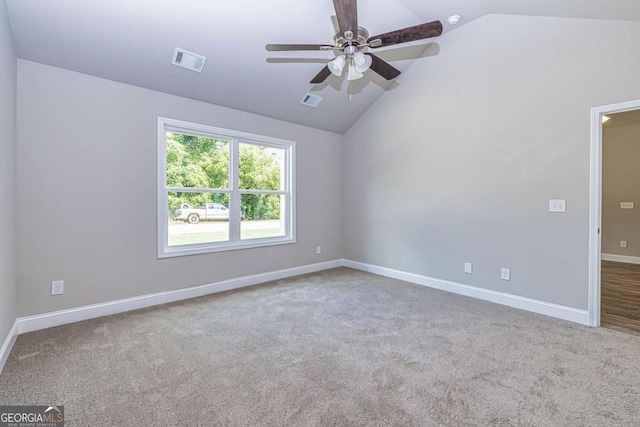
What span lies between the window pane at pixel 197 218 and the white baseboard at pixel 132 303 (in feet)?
2.00

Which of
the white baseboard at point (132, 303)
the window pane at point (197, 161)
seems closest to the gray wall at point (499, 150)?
the white baseboard at point (132, 303)

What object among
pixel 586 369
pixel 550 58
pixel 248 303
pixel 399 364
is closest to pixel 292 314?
pixel 248 303

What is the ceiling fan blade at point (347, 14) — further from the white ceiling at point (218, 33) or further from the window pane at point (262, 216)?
the window pane at point (262, 216)

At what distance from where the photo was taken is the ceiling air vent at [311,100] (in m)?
4.26

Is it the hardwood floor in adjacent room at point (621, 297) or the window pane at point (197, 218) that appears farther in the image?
the window pane at point (197, 218)

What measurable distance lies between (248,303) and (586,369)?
310cm

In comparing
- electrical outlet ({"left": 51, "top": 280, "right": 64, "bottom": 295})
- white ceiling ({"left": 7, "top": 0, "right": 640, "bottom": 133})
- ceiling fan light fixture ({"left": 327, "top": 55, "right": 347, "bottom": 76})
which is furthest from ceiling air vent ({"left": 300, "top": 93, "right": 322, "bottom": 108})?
electrical outlet ({"left": 51, "top": 280, "right": 64, "bottom": 295})

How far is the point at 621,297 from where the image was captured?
146 inches

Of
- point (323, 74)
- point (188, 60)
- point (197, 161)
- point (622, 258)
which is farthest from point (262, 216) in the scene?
point (622, 258)

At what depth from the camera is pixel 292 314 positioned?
3213mm

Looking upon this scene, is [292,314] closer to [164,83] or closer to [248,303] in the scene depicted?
[248,303]

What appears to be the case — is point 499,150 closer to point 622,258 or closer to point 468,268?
point 468,268

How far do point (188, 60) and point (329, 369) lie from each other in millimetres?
3298

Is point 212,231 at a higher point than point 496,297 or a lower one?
higher
